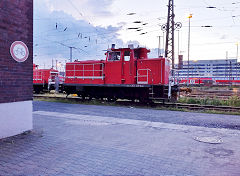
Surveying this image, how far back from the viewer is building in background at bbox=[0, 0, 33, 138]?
5.34 metres

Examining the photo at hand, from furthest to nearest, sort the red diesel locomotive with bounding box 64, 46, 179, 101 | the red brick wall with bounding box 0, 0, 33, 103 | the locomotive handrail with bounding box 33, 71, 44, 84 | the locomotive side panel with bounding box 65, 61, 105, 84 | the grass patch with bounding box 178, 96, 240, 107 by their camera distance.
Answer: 1. the locomotive handrail with bounding box 33, 71, 44, 84
2. the locomotive side panel with bounding box 65, 61, 105, 84
3. the grass patch with bounding box 178, 96, 240, 107
4. the red diesel locomotive with bounding box 64, 46, 179, 101
5. the red brick wall with bounding box 0, 0, 33, 103

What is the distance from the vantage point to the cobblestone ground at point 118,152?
143 inches

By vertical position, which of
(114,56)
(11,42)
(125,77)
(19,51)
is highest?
(114,56)

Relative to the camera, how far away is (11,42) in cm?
554

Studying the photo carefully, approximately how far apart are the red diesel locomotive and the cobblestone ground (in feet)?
20.5

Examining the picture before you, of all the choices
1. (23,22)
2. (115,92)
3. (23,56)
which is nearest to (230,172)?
(23,56)

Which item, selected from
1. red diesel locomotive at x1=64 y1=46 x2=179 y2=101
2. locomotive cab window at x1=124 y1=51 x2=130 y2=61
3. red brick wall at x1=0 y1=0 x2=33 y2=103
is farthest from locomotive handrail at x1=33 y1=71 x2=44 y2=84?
red brick wall at x1=0 y1=0 x2=33 y2=103

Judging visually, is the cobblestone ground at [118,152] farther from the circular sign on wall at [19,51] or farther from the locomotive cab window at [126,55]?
the locomotive cab window at [126,55]

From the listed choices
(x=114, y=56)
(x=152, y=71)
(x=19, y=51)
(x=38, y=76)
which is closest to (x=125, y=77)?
(x=114, y=56)

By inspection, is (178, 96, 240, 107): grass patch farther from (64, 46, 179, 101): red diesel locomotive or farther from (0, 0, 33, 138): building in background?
(0, 0, 33, 138): building in background

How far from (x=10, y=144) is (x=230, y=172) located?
491 cm

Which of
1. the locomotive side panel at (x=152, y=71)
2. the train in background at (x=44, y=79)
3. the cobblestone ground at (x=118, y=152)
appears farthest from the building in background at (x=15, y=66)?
the train in background at (x=44, y=79)

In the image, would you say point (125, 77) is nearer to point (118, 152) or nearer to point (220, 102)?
point (220, 102)

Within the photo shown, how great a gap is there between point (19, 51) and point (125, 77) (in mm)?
8634
